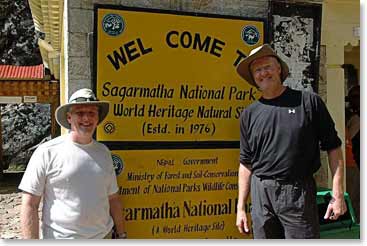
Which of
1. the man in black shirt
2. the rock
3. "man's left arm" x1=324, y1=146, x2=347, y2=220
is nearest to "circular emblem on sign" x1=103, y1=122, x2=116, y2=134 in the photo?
the man in black shirt

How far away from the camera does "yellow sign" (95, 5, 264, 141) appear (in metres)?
3.48

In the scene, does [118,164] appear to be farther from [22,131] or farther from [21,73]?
[22,131]

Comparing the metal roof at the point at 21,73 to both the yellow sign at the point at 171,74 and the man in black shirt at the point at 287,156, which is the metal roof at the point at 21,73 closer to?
the yellow sign at the point at 171,74

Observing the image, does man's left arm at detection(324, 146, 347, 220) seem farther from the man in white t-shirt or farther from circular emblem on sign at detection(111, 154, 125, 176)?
circular emblem on sign at detection(111, 154, 125, 176)

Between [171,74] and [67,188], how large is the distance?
1286 mm

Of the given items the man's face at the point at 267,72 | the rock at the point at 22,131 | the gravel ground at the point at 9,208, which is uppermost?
the man's face at the point at 267,72

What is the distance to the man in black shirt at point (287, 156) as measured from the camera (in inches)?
112

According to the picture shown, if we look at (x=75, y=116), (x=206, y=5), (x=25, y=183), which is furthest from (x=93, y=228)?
(x=206, y=5)

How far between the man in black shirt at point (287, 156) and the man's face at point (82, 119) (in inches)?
36.4

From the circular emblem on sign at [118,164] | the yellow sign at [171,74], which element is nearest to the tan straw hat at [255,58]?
the yellow sign at [171,74]

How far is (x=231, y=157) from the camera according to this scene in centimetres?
385

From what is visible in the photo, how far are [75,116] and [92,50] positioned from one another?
764 mm

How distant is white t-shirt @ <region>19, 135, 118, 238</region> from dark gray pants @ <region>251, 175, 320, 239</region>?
0.91m

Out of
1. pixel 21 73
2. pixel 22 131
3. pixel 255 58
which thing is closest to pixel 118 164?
pixel 255 58
